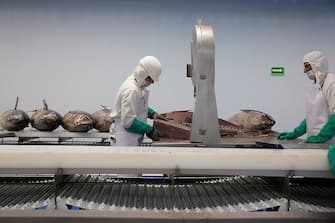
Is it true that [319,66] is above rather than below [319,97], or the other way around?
above

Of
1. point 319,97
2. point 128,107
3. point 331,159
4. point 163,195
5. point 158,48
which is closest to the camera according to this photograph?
point 331,159

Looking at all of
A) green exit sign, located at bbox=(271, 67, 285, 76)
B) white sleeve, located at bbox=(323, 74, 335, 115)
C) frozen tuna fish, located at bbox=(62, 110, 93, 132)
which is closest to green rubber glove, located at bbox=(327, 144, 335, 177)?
white sleeve, located at bbox=(323, 74, 335, 115)

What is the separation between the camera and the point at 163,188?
4.43 feet

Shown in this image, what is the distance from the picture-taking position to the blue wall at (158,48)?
4496 mm

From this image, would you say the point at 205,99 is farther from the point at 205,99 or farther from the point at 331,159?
the point at 331,159

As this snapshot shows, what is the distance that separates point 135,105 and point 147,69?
31cm

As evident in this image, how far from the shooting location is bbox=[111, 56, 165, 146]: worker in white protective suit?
2.57m

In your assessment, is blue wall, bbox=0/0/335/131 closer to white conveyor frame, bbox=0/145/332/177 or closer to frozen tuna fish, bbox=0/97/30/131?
frozen tuna fish, bbox=0/97/30/131

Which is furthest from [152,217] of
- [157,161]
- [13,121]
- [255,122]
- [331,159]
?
[13,121]

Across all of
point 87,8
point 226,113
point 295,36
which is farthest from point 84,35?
point 295,36

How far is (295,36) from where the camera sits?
15.3 ft

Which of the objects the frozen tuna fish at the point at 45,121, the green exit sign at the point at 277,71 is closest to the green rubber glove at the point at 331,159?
the frozen tuna fish at the point at 45,121

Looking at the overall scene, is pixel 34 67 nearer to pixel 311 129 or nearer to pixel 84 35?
pixel 84 35

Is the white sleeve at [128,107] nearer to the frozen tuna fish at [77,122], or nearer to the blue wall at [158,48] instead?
the frozen tuna fish at [77,122]
